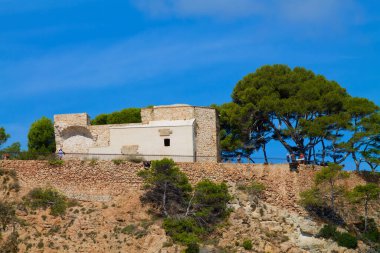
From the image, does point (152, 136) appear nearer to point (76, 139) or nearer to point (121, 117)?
point (76, 139)

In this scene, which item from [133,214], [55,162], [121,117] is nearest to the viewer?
[133,214]

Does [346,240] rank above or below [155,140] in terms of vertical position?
below

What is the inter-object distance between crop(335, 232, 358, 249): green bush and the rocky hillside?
306 mm

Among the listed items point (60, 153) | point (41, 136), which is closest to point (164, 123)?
point (60, 153)

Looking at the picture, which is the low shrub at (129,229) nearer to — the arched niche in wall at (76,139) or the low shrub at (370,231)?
the arched niche in wall at (76,139)

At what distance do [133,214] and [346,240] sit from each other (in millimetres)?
10952

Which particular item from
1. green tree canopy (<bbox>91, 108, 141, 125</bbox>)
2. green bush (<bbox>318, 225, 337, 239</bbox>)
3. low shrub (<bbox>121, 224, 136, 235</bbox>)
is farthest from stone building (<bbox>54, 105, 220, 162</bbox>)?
green bush (<bbox>318, 225, 337, 239</bbox>)

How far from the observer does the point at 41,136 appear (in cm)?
5681

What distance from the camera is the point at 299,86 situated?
5253 cm

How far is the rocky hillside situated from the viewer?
44031mm

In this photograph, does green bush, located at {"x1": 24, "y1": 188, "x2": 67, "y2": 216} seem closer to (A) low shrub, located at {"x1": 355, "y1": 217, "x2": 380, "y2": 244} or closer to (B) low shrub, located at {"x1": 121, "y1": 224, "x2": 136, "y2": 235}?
(B) low shrub, located at {"x1": 121, "y1": 224, "x2": 136, "y2": 235}

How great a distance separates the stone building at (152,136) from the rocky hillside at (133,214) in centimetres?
227

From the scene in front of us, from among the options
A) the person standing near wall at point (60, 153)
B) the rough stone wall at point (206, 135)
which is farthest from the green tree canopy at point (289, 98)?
the person standing near wall at point (60, 153)

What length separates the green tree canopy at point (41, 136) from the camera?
5681 cm
